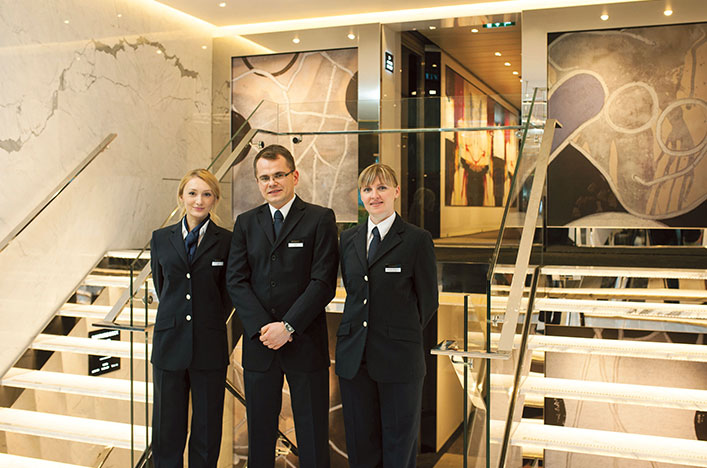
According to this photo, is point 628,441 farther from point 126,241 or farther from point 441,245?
point 126,241

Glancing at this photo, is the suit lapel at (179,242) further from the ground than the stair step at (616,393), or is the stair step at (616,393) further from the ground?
the suit lapel at (179,242)

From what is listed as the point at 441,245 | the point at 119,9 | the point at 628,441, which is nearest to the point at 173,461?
the point at 628,441

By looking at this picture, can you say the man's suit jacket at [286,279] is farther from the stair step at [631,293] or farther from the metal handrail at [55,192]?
the metal handrail at [55,192]

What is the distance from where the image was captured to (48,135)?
221 inches

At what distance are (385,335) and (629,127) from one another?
503 centimetres

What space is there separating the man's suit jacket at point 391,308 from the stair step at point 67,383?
219 centimetres

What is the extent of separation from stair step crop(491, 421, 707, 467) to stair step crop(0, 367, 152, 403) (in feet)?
8.40

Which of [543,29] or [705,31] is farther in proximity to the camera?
[543,29]

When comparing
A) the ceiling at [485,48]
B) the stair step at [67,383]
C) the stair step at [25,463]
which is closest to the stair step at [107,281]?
the stair step at [67,383]

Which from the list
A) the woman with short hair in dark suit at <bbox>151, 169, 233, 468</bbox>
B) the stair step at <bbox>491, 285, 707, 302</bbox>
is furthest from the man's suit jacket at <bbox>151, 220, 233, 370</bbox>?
the stair step at <bbox>491, 285, 707, 302</bbox>

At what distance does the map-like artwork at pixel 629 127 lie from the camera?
669 cm

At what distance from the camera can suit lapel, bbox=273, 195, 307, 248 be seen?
10.2 feet

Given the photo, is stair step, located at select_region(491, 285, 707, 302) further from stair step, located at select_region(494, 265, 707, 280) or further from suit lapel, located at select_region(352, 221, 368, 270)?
suit lapel, located at select_region(352, 221, 368, 270)

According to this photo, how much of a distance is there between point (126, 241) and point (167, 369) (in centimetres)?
373
